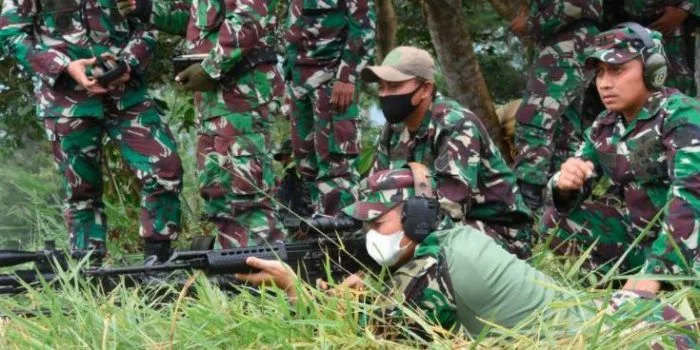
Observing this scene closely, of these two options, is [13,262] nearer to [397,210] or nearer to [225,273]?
[225,273]

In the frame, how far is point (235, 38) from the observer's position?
6379mm

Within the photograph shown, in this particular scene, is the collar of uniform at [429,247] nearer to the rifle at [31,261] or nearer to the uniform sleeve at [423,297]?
the uniform sleeve at [423,297]

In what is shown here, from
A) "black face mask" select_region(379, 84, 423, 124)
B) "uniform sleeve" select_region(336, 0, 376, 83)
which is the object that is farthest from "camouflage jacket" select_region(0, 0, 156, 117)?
"black face mask" select_region(379, 84, 423, 124)

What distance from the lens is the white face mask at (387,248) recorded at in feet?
15.3

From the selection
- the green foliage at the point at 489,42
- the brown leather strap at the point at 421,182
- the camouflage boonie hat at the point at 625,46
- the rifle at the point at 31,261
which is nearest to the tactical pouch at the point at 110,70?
the rifle at the point at 31,261

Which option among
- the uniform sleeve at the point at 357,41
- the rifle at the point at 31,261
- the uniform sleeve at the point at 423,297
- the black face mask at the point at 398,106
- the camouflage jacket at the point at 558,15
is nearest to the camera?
the uniform sleeve at the point at 423,297

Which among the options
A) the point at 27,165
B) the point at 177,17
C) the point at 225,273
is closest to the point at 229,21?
the point at 177,17

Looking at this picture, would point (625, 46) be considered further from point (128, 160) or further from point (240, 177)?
point (128, 160)

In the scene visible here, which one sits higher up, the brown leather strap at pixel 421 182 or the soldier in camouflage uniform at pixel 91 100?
the brown leather strap at pixel 421 182

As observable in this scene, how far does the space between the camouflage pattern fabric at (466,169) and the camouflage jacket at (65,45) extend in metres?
1.54

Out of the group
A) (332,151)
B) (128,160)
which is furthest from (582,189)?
(128,160)

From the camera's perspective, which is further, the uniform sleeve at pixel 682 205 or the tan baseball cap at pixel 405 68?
the tan baseball cap at pixel 405 68

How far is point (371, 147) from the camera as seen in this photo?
351 inches

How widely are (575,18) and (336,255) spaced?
244 cm
